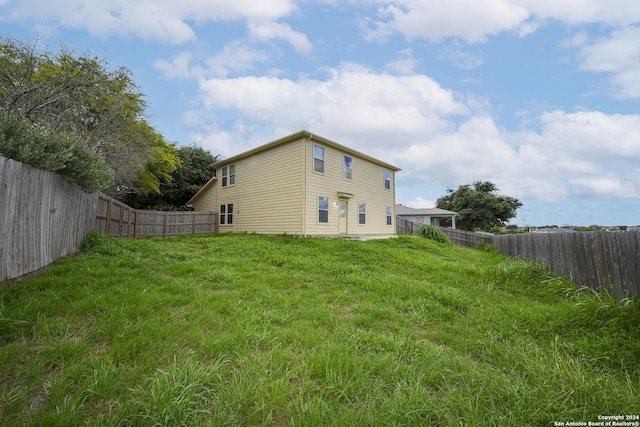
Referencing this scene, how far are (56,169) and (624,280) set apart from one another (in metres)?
9.82

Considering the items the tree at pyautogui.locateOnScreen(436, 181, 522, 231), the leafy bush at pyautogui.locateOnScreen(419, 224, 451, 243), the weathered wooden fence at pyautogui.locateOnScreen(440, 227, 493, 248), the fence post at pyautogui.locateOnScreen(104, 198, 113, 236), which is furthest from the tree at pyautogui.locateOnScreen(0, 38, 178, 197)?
the tree at pyautogui.locateOnScreen(436, 181, 522, 231)

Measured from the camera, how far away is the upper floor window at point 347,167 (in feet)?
47.8

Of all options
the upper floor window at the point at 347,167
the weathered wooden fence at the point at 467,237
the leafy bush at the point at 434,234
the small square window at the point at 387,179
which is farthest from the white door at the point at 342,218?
the weathered wooden fence at the point at 467,237

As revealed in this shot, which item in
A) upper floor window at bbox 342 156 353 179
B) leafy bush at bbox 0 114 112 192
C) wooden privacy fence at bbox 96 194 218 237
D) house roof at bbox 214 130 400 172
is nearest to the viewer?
leafy bush at bbox 0 114 112 192

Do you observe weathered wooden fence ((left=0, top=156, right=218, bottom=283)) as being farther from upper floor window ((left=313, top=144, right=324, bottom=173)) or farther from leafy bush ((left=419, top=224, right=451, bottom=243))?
leafy bush ((left=419, top=224, right=451, bottom=243))

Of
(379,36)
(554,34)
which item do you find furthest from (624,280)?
(379,36)

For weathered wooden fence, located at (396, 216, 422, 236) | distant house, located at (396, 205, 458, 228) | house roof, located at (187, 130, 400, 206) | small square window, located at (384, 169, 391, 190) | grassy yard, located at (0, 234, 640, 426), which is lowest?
grassy yard, located at (0, 234, 640, 426)

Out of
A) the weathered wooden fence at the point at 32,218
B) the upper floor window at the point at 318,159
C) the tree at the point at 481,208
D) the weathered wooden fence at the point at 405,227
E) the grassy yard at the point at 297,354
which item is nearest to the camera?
the grassy yard at the point at 297,354

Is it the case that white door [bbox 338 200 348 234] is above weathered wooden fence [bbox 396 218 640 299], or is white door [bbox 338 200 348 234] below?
above

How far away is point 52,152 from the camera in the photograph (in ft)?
16.1

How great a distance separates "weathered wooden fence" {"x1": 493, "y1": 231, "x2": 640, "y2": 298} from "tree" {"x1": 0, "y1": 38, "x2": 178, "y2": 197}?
37.1 ft

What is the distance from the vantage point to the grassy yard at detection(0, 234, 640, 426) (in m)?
1.96

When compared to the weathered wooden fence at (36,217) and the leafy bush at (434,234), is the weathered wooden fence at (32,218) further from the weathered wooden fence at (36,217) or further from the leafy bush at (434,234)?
the leafy bush at (434,234)

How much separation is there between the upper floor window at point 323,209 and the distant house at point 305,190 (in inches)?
1.9
